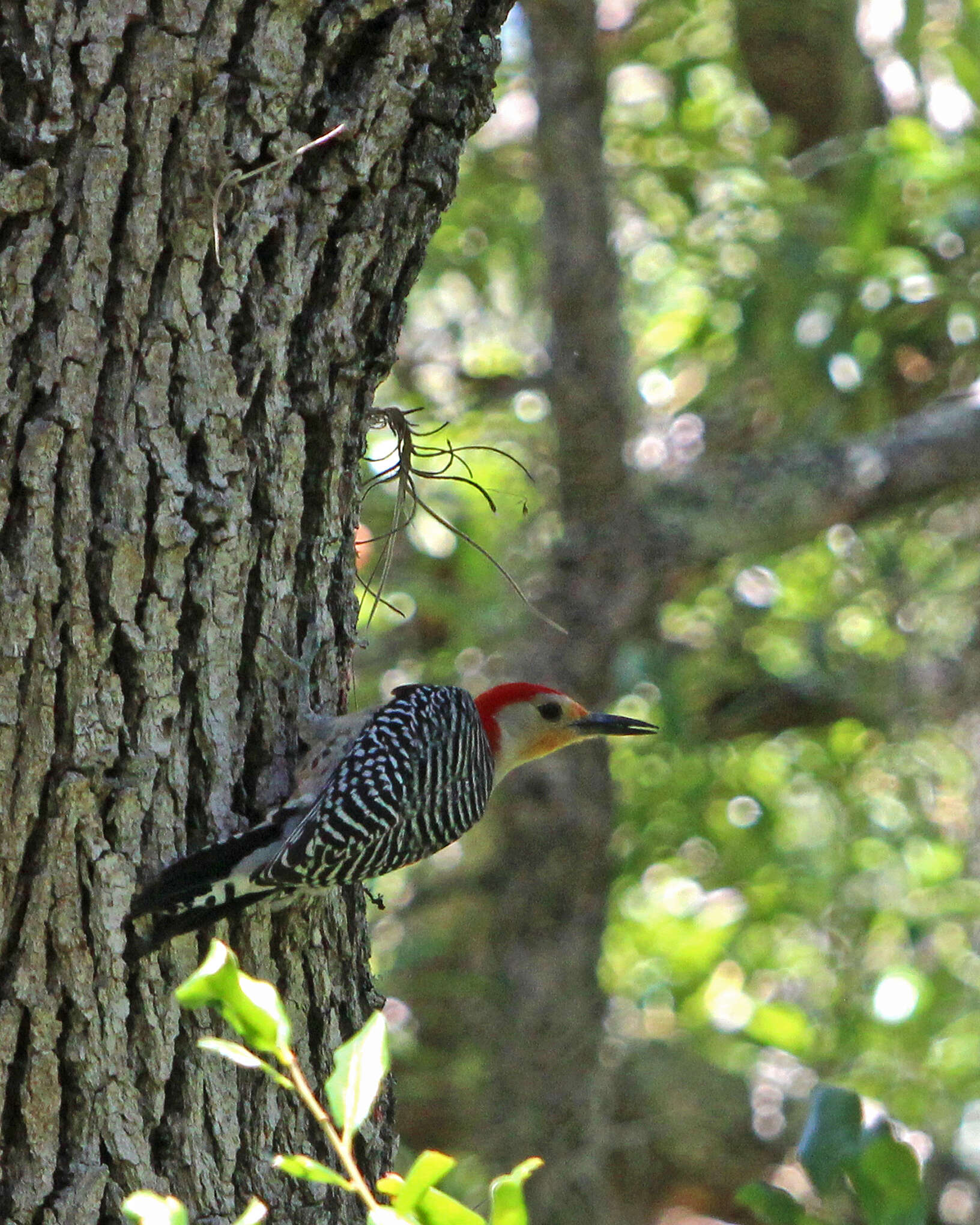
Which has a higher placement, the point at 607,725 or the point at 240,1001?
the point at 607,725

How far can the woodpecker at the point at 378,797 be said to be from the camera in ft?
7.06

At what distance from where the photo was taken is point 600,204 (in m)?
5.88

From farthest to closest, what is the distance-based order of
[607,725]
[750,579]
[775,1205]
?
[750,579] → [607,725] → [775,1205]

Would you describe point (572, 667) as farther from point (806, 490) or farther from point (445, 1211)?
point (445, 1211)

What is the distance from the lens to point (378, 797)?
2.75m

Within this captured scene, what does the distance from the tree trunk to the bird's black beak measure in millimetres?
1377

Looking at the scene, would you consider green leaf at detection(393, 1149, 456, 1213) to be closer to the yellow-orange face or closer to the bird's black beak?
the bird's black beak

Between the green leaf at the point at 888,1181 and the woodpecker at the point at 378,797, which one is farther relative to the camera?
the woodpecker at the point at 378,797

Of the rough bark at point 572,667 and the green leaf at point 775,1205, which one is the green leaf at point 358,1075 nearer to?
the green leaf at point 775,1205

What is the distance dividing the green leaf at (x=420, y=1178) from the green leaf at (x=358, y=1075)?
2.5 inches

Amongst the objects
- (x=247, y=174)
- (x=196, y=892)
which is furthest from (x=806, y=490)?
(x=196, y=892)

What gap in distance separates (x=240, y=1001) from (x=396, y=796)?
5.13ft

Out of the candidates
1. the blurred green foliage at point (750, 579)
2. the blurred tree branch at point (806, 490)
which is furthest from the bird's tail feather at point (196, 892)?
the blurred tree branch at point (806, 490)

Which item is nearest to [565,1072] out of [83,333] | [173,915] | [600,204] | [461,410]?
[461,410]
